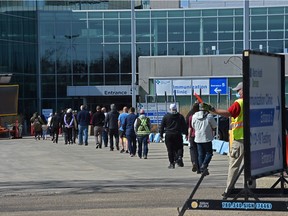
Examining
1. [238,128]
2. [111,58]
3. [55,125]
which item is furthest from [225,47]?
[238,128]

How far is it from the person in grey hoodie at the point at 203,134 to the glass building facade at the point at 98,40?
119 ft

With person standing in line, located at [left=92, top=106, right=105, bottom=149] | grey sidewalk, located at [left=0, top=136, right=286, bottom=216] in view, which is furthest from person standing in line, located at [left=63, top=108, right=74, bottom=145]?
grey sidewalk, located at [left=0, top=136, right=286, bottom=216]

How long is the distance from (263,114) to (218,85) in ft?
107

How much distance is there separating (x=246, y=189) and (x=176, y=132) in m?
10.0

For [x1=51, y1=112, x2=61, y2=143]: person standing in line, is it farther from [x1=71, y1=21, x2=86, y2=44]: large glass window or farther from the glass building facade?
[x1=71, y1=21, x2=86, y2=44]: large glass window

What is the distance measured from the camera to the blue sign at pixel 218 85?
136 feet

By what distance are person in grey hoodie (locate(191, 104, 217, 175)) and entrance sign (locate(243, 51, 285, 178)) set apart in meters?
7.08

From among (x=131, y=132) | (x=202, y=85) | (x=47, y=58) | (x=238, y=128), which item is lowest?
(x=131, y=132)

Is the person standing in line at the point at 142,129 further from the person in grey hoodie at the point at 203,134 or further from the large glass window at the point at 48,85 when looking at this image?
the large glass window at the point at 48,85

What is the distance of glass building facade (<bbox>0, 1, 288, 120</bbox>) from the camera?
2106 inches

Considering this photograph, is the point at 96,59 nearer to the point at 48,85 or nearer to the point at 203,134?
the point at 48,85

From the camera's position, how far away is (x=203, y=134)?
16797 mm

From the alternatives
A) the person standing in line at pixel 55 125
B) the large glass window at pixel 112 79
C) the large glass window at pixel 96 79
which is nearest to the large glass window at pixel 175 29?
the large glass window at pixel 112 79

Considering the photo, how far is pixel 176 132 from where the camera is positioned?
18.7 m
